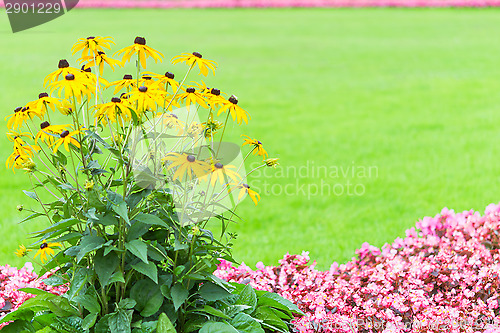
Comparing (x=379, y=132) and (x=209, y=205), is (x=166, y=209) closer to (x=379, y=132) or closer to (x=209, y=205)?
(x=209, y=205)

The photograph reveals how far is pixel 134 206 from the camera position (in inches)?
85.0

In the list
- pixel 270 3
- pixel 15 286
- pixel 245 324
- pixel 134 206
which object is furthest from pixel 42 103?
A: pixel 270 3

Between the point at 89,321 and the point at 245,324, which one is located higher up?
the point at 89,321

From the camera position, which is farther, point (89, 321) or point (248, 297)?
point (248, 297)

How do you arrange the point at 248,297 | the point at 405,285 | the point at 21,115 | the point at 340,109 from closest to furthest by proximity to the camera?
the point at 21,115 < the point at 248,297 < the point at 405,285 < the point at 340,109

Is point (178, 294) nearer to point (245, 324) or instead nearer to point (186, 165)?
point (245, 324)

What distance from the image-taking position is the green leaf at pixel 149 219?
2.07 metres

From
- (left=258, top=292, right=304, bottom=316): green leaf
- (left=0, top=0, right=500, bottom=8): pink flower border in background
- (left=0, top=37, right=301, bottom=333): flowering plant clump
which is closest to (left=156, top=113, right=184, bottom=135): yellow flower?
(left=0, top=37, right=301, bottom=333): flowering plant clump

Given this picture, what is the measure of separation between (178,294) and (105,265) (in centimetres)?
29

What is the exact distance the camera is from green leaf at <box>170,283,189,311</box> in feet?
6.95

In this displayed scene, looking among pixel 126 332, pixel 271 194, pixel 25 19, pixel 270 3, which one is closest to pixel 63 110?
pixel 126 332

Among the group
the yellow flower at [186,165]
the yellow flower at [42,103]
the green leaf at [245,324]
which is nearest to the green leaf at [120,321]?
the green leaf at [245,324]

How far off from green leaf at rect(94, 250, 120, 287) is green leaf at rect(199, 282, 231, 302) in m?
0.37

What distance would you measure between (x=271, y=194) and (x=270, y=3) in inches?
648
